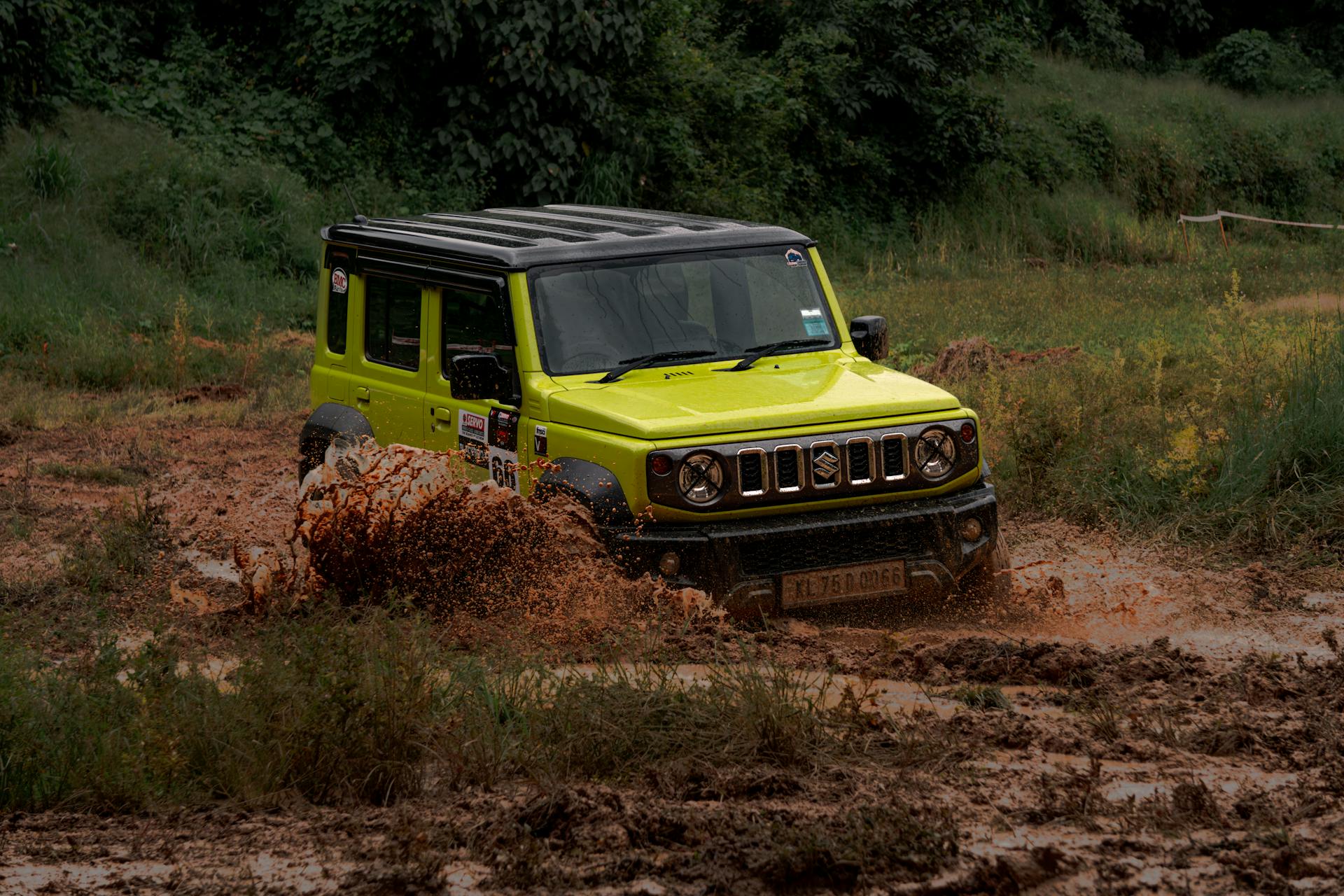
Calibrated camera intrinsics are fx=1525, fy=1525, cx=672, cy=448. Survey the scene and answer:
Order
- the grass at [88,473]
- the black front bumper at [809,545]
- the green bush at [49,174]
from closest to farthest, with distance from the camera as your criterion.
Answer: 1. the black front bumper at [809,545]
2. the grass at [88,473]
3. the green bush at [49,174]

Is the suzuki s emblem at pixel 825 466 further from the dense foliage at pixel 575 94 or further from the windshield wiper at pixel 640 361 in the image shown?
the dense foliage at pixel 575 94

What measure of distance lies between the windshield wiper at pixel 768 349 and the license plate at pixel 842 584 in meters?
1.09

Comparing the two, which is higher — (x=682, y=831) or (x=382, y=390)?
(x=382, y=390)

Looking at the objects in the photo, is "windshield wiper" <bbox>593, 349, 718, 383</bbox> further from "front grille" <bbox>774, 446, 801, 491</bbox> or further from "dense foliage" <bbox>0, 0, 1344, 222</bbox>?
"dense foliage" <bbox>0, 0, 1344, 222</bbox>

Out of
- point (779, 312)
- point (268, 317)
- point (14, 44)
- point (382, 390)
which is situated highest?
point (14, 44)

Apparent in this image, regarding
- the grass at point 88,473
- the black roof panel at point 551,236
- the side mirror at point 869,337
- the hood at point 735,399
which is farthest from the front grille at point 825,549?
the grass at point 88,473

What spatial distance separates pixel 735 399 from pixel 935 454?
2.81 feet

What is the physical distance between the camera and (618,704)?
4.75 meters

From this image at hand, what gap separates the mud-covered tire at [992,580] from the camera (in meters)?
6.48

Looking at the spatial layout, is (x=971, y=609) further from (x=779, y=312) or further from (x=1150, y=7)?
(x=1150, y=7)

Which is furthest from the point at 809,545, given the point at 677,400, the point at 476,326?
the point at 476,326

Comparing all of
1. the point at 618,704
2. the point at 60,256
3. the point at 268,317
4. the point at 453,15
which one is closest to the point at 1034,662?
the point at 618,704

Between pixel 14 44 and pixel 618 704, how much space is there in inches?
541

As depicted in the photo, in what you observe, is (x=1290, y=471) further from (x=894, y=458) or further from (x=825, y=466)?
(x=825, y=466)
